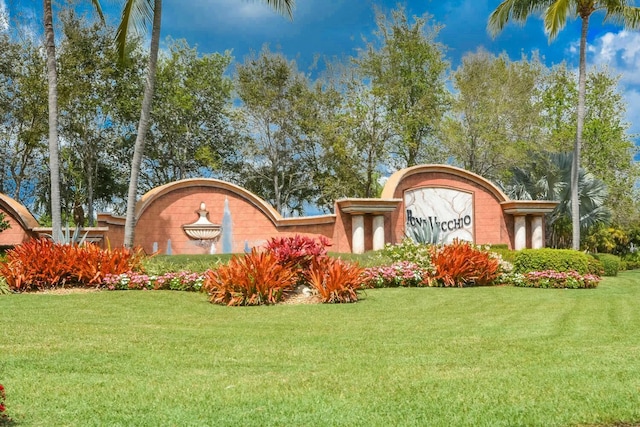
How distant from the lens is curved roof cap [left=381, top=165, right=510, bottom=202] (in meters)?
19.4

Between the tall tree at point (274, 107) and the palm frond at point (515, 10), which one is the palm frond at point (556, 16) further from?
the tall tree at point (274, 107)

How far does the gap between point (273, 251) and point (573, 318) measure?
17.8 feet

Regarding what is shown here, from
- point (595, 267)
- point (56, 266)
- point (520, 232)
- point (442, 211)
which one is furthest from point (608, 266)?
point (56, 266)

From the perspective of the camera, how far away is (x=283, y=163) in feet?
100

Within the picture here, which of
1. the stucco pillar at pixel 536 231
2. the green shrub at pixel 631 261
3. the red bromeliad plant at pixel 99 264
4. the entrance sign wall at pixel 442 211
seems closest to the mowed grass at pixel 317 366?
the red bromeliad plant at pixel 99 264

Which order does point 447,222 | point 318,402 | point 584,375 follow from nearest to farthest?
point 318,402
point 584,375
point 447,222

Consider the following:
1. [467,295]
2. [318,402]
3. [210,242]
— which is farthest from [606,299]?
[210,242]

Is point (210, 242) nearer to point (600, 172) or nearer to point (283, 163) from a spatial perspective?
point (283, 163)

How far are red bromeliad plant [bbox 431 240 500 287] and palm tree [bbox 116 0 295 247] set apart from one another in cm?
783

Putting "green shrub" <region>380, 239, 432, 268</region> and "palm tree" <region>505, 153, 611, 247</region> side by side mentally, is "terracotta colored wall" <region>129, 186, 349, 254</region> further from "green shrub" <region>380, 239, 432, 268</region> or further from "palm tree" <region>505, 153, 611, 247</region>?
"palm tree" <region>505, 153, 611, 247</region>

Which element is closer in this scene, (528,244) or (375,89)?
(528,244)

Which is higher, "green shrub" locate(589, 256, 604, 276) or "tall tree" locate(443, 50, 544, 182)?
"tall tree" locate(443, 50, 544, 182)

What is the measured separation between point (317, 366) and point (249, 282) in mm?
4969

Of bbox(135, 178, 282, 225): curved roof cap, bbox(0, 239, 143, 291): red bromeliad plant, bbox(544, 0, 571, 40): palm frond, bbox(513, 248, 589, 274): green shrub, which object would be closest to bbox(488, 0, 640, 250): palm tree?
bbox(544, 0, 571, 40): palm frond
